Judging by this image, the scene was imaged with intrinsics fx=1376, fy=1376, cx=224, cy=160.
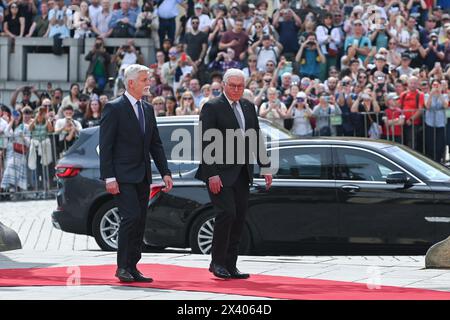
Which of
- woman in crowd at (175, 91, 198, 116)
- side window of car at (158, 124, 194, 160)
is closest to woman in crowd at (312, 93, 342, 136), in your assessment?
woman in crowd at (175, 91, 198, 116)

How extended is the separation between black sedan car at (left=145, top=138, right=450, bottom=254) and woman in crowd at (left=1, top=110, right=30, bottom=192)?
29.2 ft

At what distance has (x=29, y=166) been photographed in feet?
81.2

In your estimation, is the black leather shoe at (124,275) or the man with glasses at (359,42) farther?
the man with glasses at (359,42)

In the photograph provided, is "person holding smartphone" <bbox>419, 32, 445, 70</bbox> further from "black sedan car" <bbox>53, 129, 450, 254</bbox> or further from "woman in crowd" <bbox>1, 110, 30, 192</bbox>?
"black sedan car" <bbox>53, 129, 450, 254</bbox>

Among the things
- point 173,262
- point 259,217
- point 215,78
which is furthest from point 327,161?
point 215,78

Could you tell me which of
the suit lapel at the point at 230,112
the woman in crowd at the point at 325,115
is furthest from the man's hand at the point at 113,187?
the woman in crowd at the point at 325,115

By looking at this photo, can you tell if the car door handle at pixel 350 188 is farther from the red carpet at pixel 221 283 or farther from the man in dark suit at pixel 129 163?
the man in dark suit at pixel 129 163

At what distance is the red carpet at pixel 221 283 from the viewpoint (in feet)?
36.6

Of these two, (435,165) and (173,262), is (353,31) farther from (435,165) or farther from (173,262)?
(173,262)

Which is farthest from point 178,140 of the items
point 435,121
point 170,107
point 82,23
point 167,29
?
point 82,23

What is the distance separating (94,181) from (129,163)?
5371 mm

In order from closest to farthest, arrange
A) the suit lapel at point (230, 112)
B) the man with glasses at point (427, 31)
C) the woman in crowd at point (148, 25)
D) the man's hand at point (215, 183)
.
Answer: the man's hand at point (215, 183) < the suit lapel at point (230, 112) < the man with glasses at point (427, 31) < the woman in crowd at point (148, 25)

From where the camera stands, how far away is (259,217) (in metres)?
15.7

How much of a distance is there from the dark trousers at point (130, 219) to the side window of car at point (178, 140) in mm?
5218
